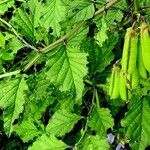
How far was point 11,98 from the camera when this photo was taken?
1704 millimetres

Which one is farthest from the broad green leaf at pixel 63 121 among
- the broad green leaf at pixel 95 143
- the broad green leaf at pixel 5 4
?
the broad green leaf at pixel 5 4

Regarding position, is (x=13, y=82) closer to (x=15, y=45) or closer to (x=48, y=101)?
(x=15, y=45)

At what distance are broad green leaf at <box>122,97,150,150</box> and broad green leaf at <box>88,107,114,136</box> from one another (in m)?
0.13

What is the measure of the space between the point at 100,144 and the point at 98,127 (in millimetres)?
75

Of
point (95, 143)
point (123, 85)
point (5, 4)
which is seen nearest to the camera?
point (123, 85)

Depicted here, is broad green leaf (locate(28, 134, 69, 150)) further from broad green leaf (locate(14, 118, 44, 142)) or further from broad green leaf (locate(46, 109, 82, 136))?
broad green leaf (locate(14, 118, 44, 142))

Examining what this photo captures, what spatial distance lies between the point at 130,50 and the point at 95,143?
78 centimetres

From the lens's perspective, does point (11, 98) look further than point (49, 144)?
No

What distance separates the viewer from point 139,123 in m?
1.72

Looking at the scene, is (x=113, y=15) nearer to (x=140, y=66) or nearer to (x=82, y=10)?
(x=82, y=10)

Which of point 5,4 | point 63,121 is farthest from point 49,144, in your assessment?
point 5,4

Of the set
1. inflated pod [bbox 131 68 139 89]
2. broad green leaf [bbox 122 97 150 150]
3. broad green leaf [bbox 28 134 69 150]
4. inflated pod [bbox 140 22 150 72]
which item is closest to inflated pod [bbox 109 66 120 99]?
inflated pod [bbox 131 68 139 89]

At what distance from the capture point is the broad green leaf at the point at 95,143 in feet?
5.84

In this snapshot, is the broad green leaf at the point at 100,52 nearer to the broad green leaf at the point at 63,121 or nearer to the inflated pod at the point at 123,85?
the broad green leaf at the point at 63,121
